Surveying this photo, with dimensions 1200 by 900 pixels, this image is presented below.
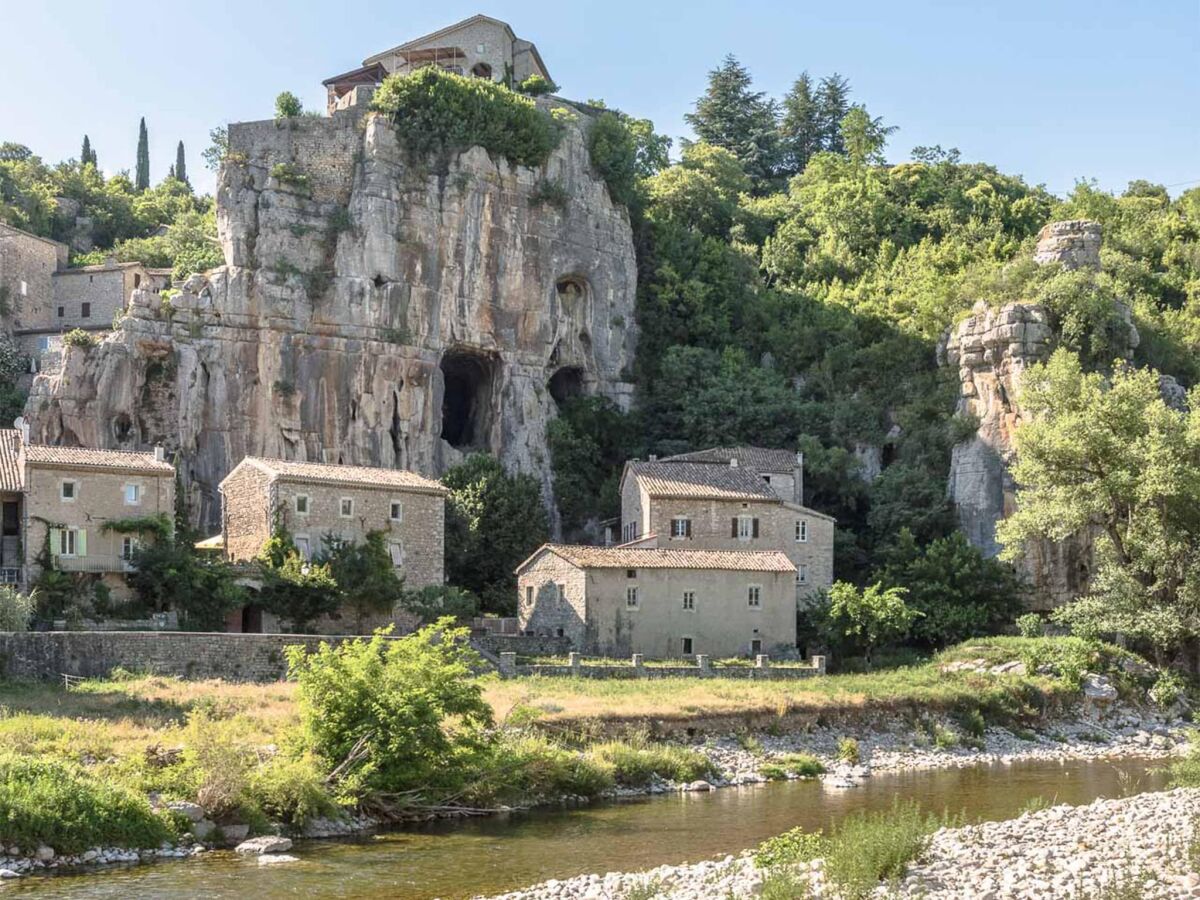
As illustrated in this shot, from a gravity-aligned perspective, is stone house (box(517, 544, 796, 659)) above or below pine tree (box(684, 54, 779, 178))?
below

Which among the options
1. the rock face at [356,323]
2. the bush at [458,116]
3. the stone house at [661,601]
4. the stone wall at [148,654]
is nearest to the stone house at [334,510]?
the stone house at [661,601]

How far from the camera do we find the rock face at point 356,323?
64.8 m

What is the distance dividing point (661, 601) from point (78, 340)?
2651 cm

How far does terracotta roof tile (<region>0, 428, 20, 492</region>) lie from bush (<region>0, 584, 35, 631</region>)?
565 centimetres

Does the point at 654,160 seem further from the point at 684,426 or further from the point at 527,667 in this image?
the point at 527,667

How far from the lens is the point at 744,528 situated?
6044cm

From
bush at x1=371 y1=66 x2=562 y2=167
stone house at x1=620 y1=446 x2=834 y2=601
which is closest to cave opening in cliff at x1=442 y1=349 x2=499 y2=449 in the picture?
bush at x1=371 y1=66 x2=562 y2=167

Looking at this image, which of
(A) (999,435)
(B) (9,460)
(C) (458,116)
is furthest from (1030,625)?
(B) (9,460)

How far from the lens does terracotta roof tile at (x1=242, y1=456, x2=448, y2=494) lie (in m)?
54.4

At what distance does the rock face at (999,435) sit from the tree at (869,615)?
7981mm

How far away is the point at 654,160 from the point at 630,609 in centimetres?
4117

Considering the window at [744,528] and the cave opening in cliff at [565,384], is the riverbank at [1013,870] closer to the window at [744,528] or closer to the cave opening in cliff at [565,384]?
the window at [744,528]

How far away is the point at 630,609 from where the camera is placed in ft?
177

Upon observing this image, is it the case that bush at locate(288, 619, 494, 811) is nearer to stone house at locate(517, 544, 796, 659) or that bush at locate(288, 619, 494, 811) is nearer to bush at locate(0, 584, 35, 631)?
bush at locate(0, 584, 35, 631)
